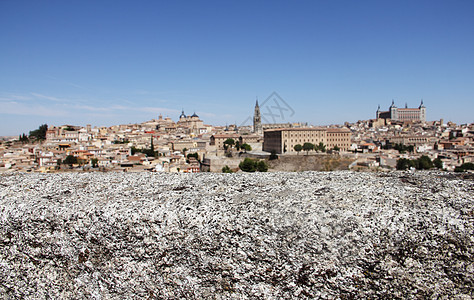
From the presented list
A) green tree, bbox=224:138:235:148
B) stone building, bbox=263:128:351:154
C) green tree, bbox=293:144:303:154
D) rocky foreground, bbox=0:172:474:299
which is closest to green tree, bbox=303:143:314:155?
green tree, bbox=293:144:303:154

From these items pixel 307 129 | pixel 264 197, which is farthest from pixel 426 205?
pixel 307 129

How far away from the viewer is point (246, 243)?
172 centimetres

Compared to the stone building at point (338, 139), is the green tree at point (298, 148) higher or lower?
lower

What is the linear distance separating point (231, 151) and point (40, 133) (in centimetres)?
3608

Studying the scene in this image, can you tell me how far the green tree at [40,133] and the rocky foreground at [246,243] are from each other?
6201cm

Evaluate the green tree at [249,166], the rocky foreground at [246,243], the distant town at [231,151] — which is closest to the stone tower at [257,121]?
the distant town at [231,151]

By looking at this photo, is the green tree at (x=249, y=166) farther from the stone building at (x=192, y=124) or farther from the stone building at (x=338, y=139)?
the stone building at (x=192, y=124)

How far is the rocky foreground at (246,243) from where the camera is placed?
5.28 ft

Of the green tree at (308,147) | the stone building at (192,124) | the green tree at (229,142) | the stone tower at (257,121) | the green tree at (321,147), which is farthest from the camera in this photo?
the stone building at (192,124)

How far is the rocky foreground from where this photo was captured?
1609mm

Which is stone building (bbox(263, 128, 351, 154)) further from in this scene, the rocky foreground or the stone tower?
the rocky foreground

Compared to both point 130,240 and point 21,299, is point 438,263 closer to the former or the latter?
point 130,240

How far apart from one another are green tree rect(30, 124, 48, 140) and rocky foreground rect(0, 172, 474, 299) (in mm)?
62005

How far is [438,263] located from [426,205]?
350 millimetres
